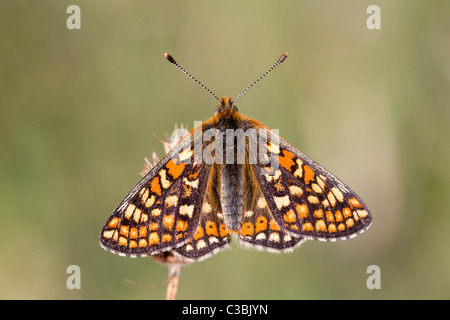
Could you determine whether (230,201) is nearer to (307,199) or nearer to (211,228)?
(211,228)

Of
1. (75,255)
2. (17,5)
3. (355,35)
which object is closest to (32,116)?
(17,5)

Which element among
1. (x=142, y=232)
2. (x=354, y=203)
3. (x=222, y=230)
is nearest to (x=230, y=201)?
(x=222, y=230)

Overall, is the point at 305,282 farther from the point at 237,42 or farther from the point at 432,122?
the point at 237,42

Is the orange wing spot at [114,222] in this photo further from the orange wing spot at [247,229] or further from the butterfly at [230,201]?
the orange wing spot at [247,229]

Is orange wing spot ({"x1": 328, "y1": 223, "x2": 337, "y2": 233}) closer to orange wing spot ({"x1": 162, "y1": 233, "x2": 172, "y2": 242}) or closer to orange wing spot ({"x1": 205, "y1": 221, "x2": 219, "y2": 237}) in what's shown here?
orange wing spot ({"x1": 205, "y1": 221, "x2": 219, "y2": 237})

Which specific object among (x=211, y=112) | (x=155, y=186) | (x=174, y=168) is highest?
(x=211, y=112)

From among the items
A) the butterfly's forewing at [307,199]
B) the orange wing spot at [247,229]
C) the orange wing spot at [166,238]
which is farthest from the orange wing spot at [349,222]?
the orange wing spot at [166,238]

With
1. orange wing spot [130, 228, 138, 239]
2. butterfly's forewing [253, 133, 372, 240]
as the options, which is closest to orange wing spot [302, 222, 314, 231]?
butterfly's forewing [253, 133, 372, 240]
